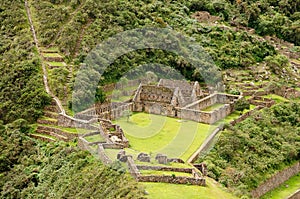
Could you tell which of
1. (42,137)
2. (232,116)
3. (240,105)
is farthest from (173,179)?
(240,105)

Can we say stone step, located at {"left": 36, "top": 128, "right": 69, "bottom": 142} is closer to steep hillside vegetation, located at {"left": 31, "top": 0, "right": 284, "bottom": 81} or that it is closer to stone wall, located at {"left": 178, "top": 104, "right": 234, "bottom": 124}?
steep hillside vegetation, located at {"left": 31, "top": 0, "right": 284, "bottom": 81}

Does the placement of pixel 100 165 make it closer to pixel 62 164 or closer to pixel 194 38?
pixel 62 164

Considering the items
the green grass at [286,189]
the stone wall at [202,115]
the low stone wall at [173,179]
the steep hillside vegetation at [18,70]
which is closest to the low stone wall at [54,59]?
the steep hillside vegetation at [18,70]

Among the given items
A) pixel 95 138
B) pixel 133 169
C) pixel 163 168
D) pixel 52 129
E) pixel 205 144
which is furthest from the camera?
pixel 52 129

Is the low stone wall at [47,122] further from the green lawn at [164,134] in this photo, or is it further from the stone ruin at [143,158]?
the stone ruin at [143,158]

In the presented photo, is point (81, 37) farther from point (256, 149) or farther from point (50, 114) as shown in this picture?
point (256, 149)
